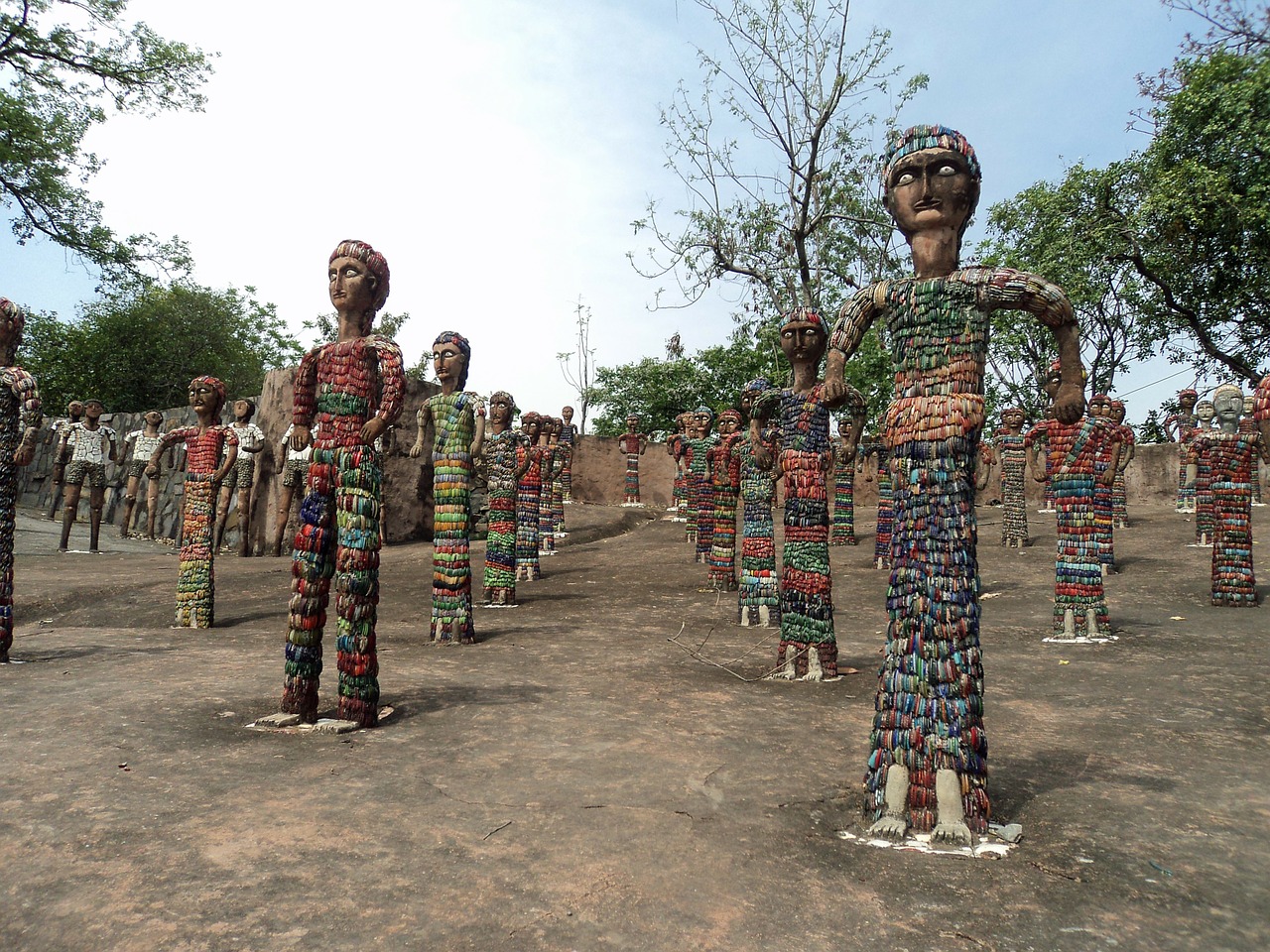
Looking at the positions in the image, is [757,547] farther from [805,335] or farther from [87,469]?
[87,469]

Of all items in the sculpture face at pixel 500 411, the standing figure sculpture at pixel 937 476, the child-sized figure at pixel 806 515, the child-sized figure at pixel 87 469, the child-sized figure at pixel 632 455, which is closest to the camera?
the standing figure sculpture at pixel 937 476

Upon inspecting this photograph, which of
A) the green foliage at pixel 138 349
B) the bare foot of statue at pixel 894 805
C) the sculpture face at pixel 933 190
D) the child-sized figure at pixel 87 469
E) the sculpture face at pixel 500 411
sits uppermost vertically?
the green foliage at pixel 138 349

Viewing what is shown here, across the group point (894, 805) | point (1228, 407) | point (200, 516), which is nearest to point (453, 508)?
point (200, 516)

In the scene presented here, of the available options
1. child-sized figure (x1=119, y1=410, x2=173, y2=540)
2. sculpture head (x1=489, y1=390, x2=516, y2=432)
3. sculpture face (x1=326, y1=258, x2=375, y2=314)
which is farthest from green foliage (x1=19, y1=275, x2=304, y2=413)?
sculpture face (x1=326, y1=258, x2=375, y2=314)

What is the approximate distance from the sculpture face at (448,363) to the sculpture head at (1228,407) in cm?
818

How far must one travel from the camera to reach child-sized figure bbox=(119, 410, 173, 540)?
56.4ft

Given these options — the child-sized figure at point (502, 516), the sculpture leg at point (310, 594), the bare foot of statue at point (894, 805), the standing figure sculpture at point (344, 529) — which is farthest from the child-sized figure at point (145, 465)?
the bare foot of statue at point (894, 805)

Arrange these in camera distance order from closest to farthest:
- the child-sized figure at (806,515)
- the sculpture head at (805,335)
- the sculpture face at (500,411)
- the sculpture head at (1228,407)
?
1. the child-sized figure at (806,515)
2. the sculpture head at (805,335)
3. the sculpture head at (1228,407)
4. the sculpture face at (500,411)

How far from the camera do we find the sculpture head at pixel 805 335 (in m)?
6.85

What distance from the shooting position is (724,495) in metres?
11.2

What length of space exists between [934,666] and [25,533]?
18.5 m

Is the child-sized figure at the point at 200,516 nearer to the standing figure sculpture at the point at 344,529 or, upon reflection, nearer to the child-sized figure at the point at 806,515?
the standing figure sculpture at the point at 344,529

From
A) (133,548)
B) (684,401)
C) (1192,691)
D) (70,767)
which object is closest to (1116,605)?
(1192,691)

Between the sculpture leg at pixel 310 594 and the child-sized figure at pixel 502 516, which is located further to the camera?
the child-sized figure at pixel 502 516
